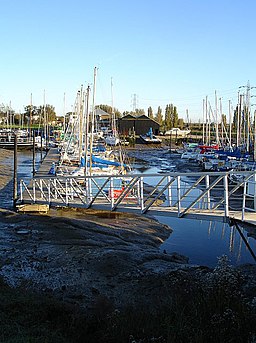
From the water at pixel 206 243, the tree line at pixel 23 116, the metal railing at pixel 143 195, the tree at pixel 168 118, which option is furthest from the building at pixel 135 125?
the water at pixel 206 243

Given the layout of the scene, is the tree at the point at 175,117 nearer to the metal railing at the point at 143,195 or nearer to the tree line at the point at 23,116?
the tree line at the point at 23,116

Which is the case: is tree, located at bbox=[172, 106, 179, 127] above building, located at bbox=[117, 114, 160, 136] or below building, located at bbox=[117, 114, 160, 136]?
above

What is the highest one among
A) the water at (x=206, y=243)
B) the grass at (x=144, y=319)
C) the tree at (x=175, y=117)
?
the tree at (x=175, y=117)

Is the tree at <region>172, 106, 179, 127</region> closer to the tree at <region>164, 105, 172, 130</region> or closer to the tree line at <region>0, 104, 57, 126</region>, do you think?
the tree at <region>164, 105, 172, 130</region>

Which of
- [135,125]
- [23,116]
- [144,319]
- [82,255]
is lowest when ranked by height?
[82,255]

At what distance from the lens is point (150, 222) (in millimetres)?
20281

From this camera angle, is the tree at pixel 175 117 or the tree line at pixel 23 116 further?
the tree at pixel 175 117

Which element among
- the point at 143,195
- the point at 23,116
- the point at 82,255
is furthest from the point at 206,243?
the point at 23,116

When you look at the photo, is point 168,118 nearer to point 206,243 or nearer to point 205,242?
point 205,242

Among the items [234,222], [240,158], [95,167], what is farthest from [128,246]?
[240,158]

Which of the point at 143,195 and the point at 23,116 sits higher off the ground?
the point at 23,116

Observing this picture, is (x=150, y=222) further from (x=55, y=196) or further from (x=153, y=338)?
(x=153, y=338)

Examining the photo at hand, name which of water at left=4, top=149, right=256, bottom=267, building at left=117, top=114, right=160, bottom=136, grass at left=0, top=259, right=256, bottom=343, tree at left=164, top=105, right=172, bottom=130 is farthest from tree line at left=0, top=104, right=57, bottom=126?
grass at left=0, top=259, right=256, bottom=343

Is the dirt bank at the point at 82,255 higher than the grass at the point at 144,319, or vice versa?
the grass at the point at 144,319
